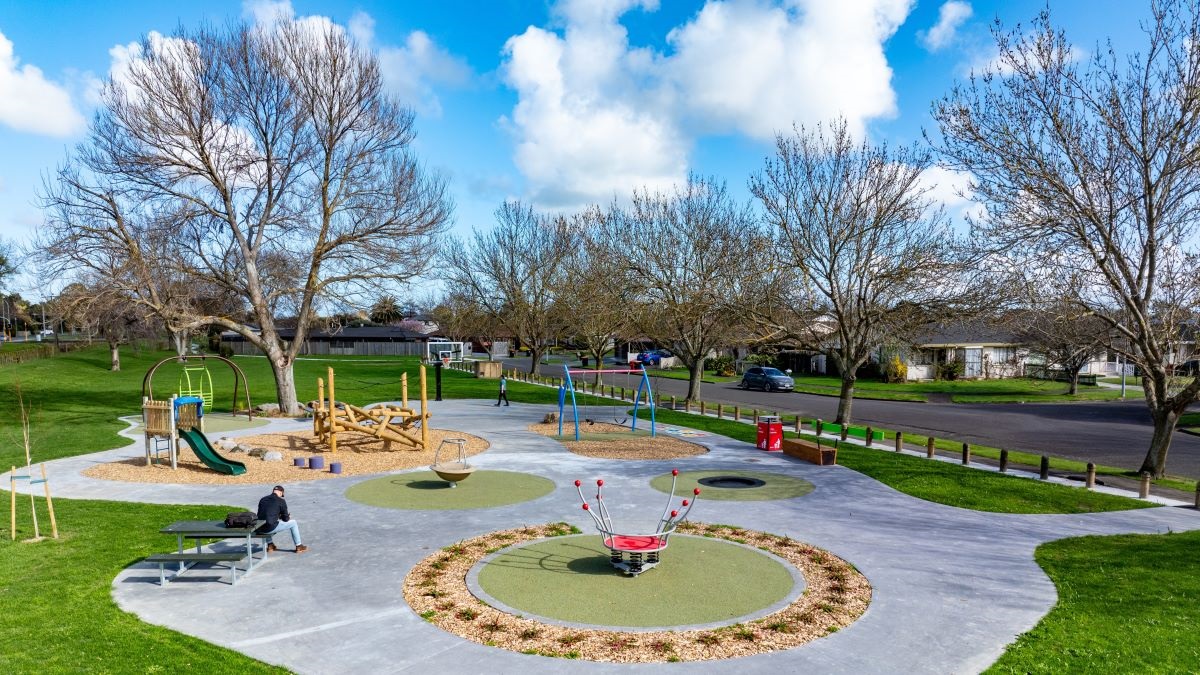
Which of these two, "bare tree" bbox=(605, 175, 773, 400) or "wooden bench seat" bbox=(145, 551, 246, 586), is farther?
"bare tree" bbox=(605, 175, 773, 400)

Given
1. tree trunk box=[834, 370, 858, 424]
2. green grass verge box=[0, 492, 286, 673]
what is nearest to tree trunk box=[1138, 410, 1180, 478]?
tree trunk box=[834, 370, 858, 424]

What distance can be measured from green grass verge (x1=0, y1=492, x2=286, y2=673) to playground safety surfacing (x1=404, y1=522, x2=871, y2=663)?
258 centimetres

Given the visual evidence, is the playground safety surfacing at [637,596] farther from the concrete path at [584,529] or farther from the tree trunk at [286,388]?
the tree trunk at [286,388]

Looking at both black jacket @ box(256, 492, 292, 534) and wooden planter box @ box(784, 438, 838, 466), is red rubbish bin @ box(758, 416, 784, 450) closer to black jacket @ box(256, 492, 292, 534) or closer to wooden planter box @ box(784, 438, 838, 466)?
wooden planter box @ box(784, 438, 838, 466)

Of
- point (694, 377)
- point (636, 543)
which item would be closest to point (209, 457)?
point (636, 543)

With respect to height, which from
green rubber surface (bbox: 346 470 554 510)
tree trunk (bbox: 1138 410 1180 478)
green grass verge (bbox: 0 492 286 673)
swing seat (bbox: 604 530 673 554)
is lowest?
green grass verge (bbox: 0 492 286 673)

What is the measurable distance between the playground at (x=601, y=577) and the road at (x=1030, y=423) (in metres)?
8.83

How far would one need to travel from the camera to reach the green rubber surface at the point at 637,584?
26.8ft

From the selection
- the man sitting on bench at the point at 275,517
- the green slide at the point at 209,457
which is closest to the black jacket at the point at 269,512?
the man sitting on bench at the point at 275,517

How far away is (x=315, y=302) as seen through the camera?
90.8 ft

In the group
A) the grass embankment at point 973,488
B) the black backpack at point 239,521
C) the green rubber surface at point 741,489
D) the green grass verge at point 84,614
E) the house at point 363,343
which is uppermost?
the house at point 363,343

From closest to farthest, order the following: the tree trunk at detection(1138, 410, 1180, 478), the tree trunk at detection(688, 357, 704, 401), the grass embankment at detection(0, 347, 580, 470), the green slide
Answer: the green slide, the tree trunk at detection(1138, 410, 1180, 478), the grass embankment at detection(0, 347, 580, 470), the tree trunk at detection(688, 357, 704, 401)

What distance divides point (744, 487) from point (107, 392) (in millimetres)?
36351

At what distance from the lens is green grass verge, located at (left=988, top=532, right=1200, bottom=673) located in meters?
6.93
